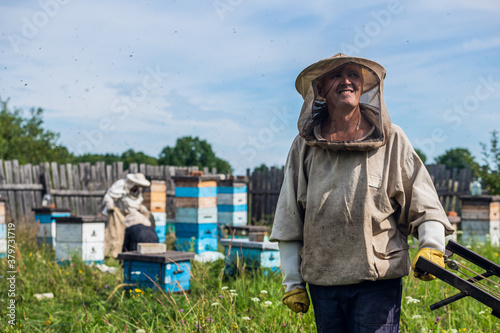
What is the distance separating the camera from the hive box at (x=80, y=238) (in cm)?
728

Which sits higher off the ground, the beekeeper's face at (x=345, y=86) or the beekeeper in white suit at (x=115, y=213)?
the beekeeper's face at (x=345, y=86)

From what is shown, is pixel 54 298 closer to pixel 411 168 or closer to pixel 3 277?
pixel 3 277

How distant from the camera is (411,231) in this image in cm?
247

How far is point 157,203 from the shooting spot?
33.1 ft

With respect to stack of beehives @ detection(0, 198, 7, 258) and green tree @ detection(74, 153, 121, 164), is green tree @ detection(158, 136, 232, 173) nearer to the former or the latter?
green tree @ detection(74, 153, 121, 164)

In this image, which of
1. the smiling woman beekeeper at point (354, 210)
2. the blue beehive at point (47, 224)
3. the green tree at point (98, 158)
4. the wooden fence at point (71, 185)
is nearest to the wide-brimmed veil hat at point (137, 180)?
the blue beehive at point (47, 224)

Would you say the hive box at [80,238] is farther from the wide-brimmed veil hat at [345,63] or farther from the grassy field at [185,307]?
the wide-brimmed veil hat at [345,63]

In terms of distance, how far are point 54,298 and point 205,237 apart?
324cm

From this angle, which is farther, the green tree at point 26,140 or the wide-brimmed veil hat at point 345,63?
the green tree at point 26,140

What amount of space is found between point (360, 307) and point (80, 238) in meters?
5.78

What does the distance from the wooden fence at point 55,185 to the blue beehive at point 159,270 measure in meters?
7.61

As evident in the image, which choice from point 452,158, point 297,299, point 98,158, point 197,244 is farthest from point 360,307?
point 452,158

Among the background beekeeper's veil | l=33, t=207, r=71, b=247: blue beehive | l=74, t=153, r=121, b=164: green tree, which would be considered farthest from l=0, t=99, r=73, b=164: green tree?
the background beekeeper's veil

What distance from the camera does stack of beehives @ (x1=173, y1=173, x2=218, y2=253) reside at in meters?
8.39
